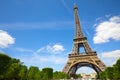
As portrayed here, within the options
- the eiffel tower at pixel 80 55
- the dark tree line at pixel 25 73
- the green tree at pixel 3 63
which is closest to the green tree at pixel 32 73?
the dark tree line at pixel 25 73

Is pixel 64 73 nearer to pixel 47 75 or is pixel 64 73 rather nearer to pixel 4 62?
pixel 47 75

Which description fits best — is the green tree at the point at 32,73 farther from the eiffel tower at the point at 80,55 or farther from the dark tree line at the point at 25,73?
the eiffel tower at the point at 80,55

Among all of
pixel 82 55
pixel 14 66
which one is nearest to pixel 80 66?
pixel 82 55

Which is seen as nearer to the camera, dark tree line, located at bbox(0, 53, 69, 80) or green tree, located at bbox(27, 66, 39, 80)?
dark tree line, located at bbox(0, 53, 69, 80)

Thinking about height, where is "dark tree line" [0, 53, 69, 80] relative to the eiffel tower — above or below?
below

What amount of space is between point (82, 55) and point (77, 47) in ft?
15.6

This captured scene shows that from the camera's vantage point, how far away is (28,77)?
78875 millimetres

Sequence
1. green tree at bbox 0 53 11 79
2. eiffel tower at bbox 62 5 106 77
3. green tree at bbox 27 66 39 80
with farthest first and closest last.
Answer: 1. eiffel tower at bbox 62 5 106 77
2. green tree at bbox 27 66 39 80
3. green tree at bbox 0 53 11 79

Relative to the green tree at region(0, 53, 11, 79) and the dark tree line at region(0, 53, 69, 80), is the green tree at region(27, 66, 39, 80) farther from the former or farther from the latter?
the green tree at region(0, 53, 11, 79)

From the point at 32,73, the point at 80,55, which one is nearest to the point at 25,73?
the point at 32,73

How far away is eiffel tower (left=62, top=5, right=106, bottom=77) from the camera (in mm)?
90887

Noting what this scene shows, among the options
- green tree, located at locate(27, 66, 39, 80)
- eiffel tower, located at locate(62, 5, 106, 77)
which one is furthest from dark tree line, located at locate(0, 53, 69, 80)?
eiffel tower, located at locate(62, 5, 106, 77)

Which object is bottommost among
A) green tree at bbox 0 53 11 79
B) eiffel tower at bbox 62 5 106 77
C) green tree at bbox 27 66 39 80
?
green tree at bbox 0 53 11 79

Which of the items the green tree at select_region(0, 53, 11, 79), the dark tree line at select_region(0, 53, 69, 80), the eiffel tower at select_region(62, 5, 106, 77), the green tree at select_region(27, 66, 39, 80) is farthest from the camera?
the eiffel tower at select_region(62, 5, 106, 77)
